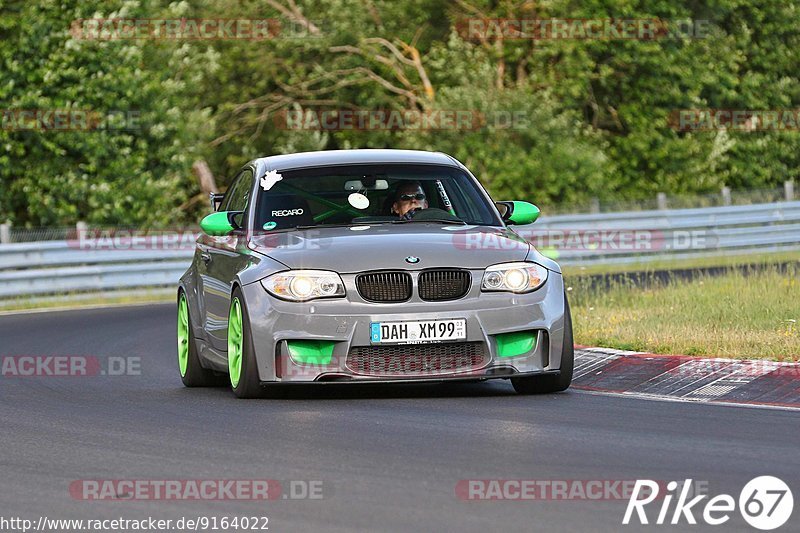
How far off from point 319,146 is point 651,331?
30.6 metres

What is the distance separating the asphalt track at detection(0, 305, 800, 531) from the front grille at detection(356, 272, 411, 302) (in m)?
0.65

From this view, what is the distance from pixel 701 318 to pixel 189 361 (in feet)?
15.4

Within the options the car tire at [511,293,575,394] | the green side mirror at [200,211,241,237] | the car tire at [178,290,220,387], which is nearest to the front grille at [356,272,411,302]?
the car tire at [511,293,575,394]

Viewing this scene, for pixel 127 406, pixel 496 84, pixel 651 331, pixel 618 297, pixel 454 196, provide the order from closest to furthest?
pixel 127 406, pixel 454 196, pixel 651 331, pixel 618 297, pixel 496 84

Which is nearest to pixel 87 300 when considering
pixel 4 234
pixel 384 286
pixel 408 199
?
pixel 4 234

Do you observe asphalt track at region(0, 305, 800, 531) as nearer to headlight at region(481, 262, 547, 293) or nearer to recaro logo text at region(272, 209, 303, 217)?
headlight at region(481, 262, 547, 293)

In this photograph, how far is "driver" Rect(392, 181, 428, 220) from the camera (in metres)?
12.3

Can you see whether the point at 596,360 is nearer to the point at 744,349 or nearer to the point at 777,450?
the point at 744,349

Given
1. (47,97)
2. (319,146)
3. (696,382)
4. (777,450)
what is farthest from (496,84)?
(777,450)

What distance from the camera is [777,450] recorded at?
8.52 metres

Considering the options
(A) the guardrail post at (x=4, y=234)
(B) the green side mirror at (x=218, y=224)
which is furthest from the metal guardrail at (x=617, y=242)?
(B) the green side mirror at (x=218, y=224)

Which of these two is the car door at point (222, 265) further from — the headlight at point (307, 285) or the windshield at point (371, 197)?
the headlight at point (307, 285)

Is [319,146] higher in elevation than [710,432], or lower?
lower

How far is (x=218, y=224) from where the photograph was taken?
12.1 m
